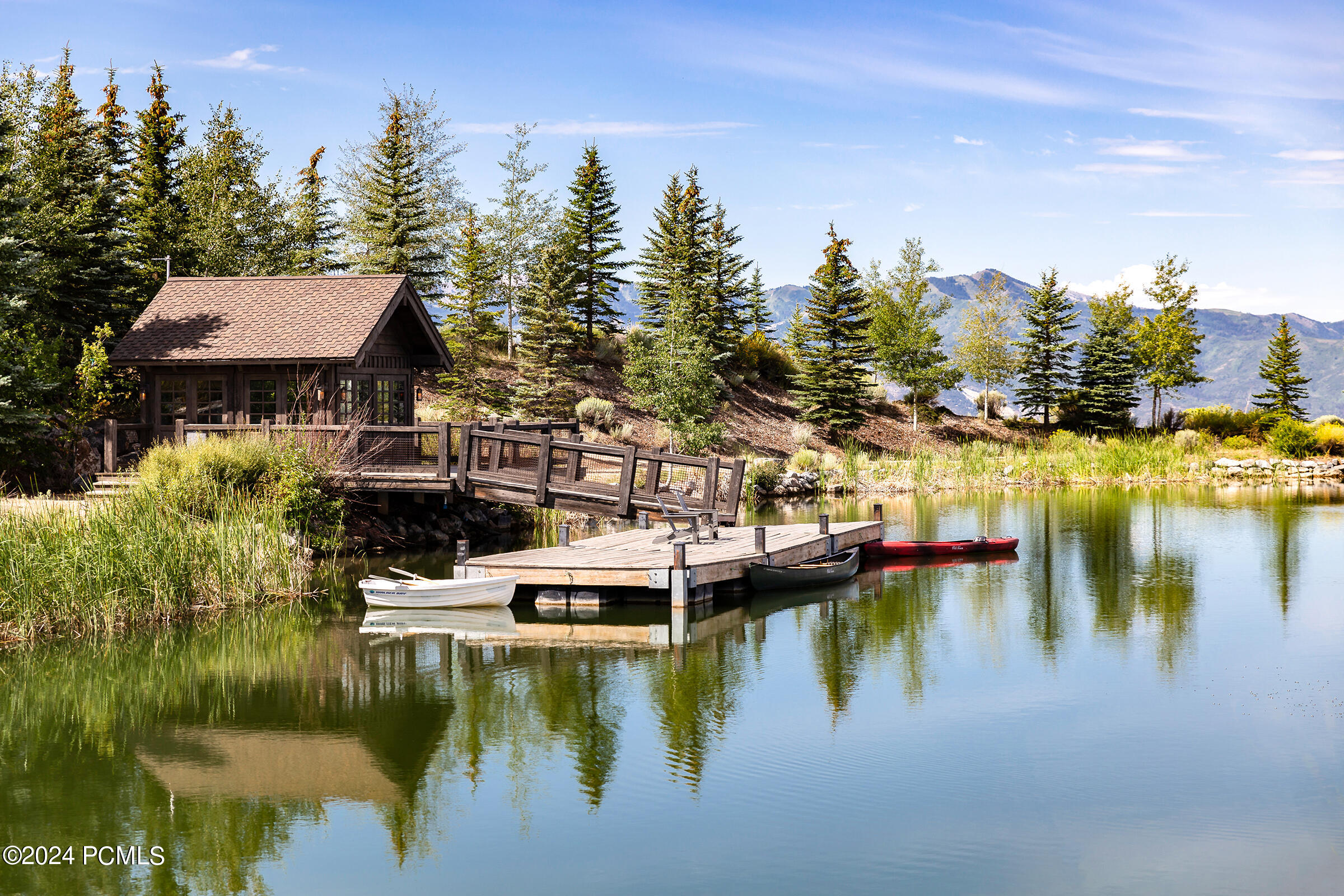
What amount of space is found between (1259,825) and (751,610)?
8.77m

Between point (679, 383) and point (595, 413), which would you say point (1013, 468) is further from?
point (595, 413)

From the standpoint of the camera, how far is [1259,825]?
7836 mm

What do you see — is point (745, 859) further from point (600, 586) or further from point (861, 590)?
point (861, 590)

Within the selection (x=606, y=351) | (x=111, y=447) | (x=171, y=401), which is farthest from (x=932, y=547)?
(x=606, y=351)

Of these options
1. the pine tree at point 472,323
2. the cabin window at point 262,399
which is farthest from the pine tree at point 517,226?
the cabin window at point 262,399

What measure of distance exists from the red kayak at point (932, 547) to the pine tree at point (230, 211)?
23.4 metres

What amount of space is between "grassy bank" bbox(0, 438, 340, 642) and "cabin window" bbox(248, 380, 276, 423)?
431cm

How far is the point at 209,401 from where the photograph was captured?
23.3 meters

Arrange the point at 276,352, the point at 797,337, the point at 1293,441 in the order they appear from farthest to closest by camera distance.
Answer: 1. the point at 797,337
2. the point at 1293,441
3. the point at 276,352

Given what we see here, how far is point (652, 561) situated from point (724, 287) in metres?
33.3

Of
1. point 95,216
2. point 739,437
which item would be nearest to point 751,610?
point 95,216

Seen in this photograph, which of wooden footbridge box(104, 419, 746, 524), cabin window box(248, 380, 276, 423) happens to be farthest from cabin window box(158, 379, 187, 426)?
cabin window box(248, 380, 276, 423)

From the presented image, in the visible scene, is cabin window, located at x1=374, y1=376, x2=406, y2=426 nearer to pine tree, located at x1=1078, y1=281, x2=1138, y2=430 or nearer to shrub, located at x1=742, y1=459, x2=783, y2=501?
shrub, located at x1=742, y1=459, x2=783, y2=501

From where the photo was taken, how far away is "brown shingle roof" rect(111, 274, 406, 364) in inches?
880
